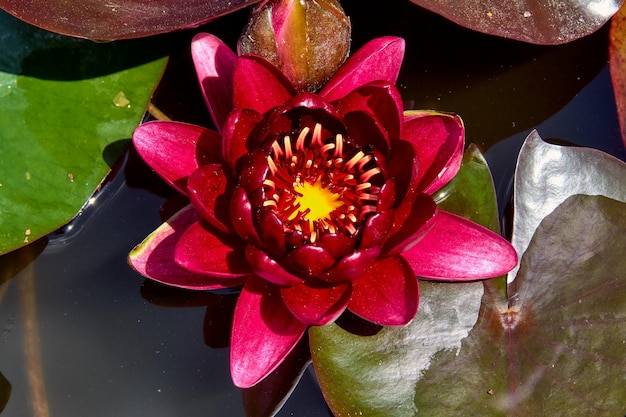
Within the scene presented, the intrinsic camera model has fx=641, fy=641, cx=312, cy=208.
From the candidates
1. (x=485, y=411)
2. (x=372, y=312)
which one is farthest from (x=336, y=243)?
(x=485, y=411)

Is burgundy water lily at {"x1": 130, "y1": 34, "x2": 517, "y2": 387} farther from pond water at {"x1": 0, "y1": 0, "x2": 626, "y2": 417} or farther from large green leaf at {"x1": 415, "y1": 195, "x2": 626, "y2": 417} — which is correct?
pond water at {"x1": 0, "y1": 0, "x2": 626, "y2": 417}

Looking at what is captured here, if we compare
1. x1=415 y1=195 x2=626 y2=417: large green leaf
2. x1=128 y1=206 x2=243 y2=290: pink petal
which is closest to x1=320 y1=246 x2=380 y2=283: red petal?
x1=128 y1=206 x2=243 y2=290: pink petal

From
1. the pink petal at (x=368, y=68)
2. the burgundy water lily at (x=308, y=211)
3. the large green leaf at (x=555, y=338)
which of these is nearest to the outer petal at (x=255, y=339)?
the burgundy water lily at (x=308, y=211)

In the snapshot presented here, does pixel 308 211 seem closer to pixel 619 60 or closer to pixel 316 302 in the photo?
pixel 316 302

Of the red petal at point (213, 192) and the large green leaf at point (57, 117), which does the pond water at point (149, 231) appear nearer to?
the large green leaf at point (57, 117)

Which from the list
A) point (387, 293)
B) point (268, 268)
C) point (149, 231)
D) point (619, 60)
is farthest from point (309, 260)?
point (619, 60)
